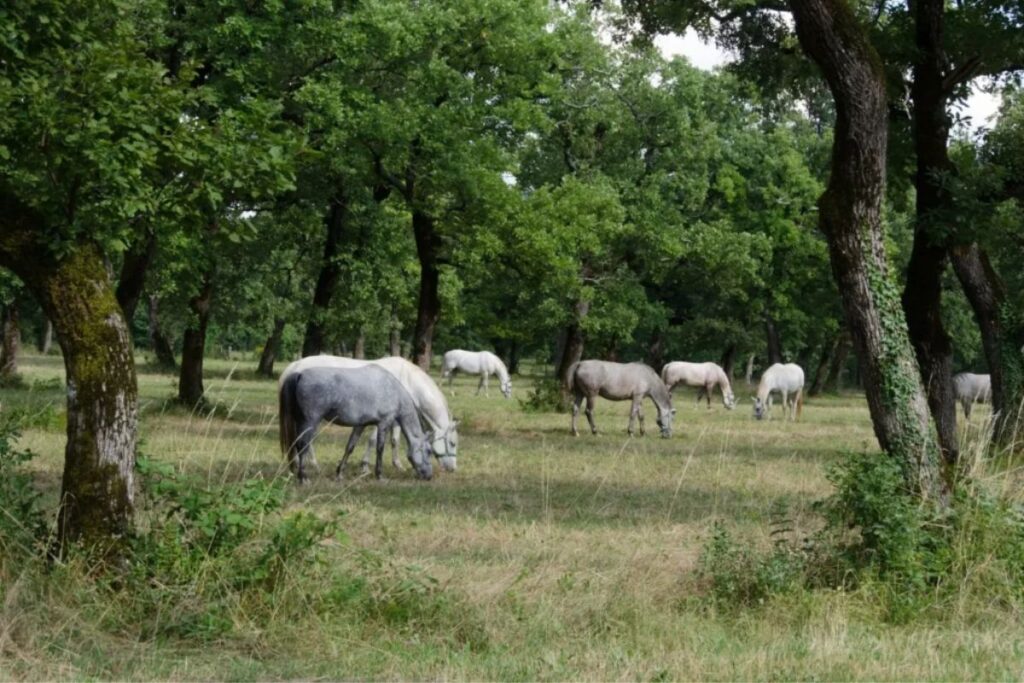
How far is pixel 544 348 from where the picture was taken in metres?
75.8

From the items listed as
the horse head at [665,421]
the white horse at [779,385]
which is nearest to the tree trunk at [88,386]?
the horse head at [665,421]

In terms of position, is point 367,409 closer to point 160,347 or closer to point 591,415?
point 591,415

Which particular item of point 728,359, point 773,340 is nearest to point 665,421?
point 773,340

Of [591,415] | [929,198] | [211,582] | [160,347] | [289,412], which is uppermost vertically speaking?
[929,198]

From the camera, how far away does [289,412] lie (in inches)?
675

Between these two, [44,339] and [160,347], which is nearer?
[160,347]

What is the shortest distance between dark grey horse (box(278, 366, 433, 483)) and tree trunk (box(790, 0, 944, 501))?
27.1 feet

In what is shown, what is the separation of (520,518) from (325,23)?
13.1 metres

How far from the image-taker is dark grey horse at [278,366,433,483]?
17016mm

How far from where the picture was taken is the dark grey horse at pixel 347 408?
1702 centimetres

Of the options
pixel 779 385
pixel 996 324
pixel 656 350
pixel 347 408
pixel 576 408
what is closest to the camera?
pixel 347 408

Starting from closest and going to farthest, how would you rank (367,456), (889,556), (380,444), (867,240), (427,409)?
(889,556) → (867,240) → (380,444) → (367,456) → (427,409)

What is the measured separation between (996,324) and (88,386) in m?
16.5

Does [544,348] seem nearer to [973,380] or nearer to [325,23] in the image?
[973,380]
